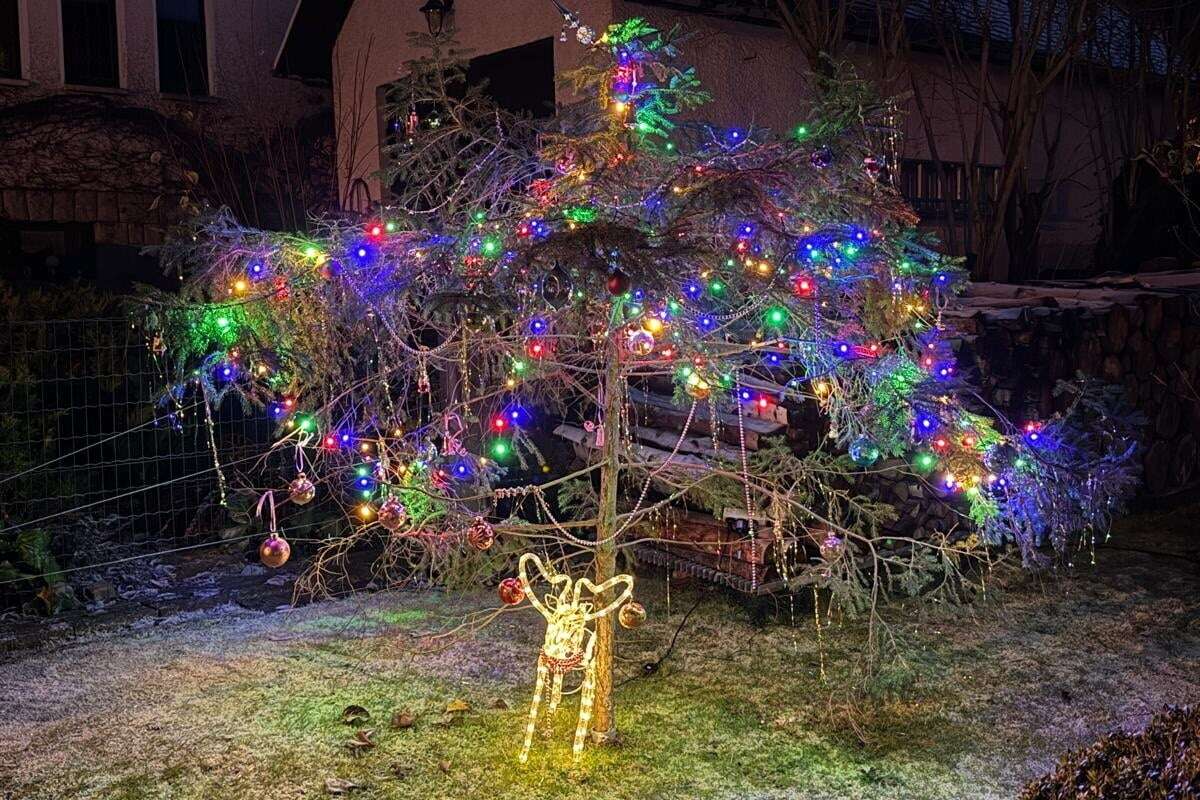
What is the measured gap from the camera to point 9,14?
12.4 meters

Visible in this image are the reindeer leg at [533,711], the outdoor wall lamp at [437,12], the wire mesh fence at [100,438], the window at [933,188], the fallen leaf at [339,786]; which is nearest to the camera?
the fallen leaf at [339,786]

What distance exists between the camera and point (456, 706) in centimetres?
494

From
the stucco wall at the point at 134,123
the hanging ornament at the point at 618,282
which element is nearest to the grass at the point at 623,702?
the hanging ornament at the point at 618,282

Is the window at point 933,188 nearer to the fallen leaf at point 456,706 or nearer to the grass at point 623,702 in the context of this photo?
the grass at point 623,702

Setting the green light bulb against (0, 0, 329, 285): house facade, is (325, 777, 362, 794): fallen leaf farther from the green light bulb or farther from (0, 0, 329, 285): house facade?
(0, 0, 329, 285): house facade

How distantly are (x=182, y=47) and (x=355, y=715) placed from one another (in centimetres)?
1079

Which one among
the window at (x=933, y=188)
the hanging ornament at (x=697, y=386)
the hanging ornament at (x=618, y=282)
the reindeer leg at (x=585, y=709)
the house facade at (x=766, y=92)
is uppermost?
the house facade at (x=766, y=92)

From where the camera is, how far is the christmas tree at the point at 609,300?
383cm

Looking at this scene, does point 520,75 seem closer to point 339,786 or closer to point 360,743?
point 360,743

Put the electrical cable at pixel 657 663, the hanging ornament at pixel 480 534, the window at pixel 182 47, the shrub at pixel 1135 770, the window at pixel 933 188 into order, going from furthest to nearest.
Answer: the window at pixel 182 47, the window at pixel 933 188, the electrical cable at pixel 657 663, the hanging ornament at pixel 480 534, the shrub at pixel 1135 770

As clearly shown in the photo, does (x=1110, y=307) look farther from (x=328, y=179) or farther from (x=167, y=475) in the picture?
(x=328, y=179)

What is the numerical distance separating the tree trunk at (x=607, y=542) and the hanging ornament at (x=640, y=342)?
0.06 metres

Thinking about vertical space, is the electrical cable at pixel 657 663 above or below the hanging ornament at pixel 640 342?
below

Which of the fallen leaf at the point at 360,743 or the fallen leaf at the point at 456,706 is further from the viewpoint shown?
the fallen leaf at the point at 456,706
